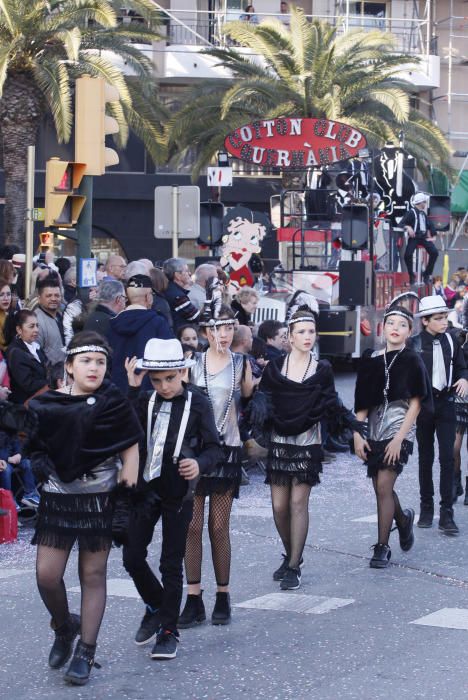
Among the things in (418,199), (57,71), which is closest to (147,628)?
(418,199)

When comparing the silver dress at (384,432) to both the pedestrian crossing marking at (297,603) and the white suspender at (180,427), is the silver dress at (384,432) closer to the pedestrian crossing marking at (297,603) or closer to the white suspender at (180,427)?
the pedestrian crossing marking at (297,603)

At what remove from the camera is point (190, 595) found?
262 inches

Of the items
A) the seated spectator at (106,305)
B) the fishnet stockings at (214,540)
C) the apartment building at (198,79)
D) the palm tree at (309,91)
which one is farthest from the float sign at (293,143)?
the apartment building at (198,79)

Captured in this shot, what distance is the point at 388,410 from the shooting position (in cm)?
821

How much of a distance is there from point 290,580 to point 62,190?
510cm

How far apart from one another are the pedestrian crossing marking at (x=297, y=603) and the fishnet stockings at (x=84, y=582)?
162 cm

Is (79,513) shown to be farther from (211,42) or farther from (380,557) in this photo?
(211,42)

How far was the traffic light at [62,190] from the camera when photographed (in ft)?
36.9

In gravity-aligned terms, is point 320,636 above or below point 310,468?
below

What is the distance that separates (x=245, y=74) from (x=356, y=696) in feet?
86.2

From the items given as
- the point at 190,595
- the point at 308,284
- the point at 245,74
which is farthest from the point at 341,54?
the point at 190,595

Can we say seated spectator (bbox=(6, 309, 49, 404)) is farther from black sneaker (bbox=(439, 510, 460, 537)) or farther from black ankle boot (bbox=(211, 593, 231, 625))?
black ankle boot (bbox=(211, 593, 231, 625))

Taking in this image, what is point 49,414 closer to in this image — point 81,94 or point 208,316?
point 208,316

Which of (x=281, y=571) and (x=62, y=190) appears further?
(x=62, y=190)
